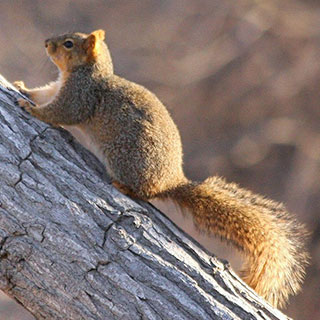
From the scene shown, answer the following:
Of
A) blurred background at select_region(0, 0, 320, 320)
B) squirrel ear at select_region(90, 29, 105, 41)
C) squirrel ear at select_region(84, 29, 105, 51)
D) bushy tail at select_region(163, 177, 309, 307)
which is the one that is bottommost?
bushy tail at select_region(163, 177, 309, 307)

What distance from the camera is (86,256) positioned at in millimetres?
2865

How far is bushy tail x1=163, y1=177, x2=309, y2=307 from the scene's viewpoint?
3.29m

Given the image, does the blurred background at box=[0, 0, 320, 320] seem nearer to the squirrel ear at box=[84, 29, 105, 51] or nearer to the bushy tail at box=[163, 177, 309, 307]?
the squirrel ear at box=[84, 29, 105, 51]

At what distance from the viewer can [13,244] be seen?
2.84m

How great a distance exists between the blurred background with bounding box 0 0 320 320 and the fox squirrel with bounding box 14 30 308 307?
394cm

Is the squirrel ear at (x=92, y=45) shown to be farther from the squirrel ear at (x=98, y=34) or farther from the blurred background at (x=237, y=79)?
the blurred background at (x=237, y=79)

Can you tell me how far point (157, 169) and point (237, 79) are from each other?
4618 mm

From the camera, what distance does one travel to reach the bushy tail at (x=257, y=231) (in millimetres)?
3285

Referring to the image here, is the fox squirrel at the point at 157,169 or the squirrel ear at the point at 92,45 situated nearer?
the fox squirrel at the point at 157,169

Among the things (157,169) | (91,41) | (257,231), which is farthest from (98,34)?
(257,231)

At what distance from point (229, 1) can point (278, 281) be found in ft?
17.5

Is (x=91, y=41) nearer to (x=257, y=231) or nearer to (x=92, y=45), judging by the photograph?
(x=92, y=45)

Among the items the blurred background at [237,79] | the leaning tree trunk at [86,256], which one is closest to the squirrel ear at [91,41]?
the leaning tree trunk at [86,256]

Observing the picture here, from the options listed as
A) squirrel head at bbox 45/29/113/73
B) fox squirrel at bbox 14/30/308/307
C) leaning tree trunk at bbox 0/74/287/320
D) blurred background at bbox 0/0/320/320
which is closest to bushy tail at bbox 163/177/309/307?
fox squirrel at bbox 14/30/308/307
